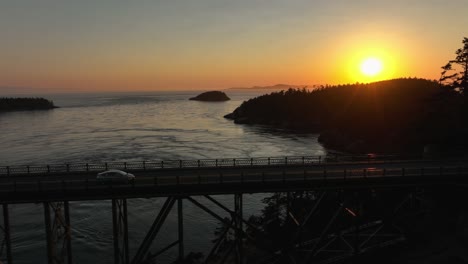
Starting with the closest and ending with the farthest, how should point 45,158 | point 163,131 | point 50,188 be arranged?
point 50,188
point 45,158
point 163,131

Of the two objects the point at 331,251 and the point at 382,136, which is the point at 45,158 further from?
the point at 382,136

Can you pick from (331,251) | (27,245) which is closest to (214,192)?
(331,251)

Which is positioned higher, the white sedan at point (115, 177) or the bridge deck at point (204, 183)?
the white sedan at point (115, 177)

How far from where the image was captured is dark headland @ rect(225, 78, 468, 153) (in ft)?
205

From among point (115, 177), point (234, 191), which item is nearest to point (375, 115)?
point (234, 191)

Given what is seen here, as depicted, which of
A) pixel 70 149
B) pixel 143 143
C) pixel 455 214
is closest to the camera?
pixel 455 214

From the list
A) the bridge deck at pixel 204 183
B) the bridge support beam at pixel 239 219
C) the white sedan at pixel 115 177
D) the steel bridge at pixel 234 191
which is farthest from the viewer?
the bridge support beam at pixel 239 219

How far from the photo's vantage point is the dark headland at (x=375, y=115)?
6241cm

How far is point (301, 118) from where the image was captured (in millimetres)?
159875

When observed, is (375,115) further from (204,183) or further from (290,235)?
(204,183)

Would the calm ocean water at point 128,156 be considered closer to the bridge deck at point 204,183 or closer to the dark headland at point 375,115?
the bridge deck at point 204,183

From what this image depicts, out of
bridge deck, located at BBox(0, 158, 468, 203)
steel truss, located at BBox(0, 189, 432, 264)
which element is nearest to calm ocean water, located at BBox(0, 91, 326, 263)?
steel truss, located at BBox(0, 189, 432, 264)

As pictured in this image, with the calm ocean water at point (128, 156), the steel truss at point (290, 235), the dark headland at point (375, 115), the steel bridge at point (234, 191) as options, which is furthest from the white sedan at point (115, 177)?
the dark headland at point (375, 115)

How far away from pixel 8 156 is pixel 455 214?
85.9 metres
